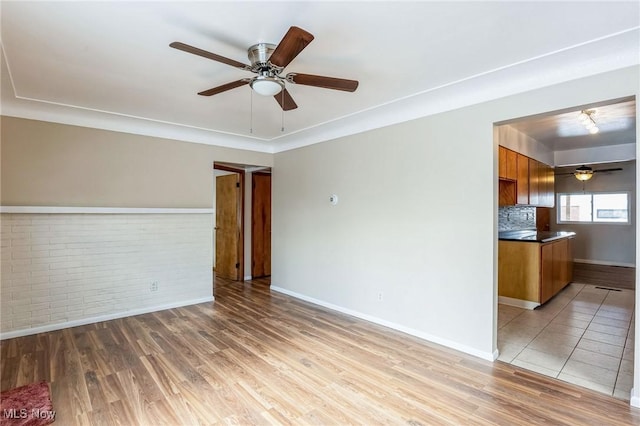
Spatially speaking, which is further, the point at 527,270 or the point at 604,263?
the point at 604,263

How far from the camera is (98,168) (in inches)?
155

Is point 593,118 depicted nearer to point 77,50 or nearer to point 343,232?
point 343,232

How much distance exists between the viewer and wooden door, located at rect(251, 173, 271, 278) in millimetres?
6289

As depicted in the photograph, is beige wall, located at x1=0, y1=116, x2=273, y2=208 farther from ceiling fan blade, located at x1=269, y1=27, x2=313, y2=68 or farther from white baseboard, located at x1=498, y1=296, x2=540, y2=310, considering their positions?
white baseboard, located at x1=498, y1=296, x2=540, y2=310

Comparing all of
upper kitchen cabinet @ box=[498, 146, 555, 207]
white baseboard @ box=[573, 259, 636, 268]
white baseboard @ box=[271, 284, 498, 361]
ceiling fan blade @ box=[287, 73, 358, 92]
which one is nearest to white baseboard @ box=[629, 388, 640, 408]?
white baseboard @ box=[271, 284, 498, 361]

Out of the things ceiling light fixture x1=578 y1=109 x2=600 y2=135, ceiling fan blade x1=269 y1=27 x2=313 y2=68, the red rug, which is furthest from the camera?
ceiling light fixture x1=578 y1=109 x2=600 y2=135

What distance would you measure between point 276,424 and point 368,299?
85.4 inches

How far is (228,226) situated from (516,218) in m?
5.60

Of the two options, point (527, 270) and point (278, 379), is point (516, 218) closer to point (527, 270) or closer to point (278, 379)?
point (527, 270)

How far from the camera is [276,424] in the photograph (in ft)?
6.75

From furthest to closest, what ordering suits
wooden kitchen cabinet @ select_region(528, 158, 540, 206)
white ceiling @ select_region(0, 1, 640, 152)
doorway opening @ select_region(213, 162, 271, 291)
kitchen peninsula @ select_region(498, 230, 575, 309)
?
doorway opening @ select_region(213, 162, 271, 291)
wooden kitchen cabinet @ select_region(528, 158, 540, 206)
kitchen peninsula @ select_region(498, 230, 575, 309)
white ceiling @ select_region(0, 1, 640, 152)

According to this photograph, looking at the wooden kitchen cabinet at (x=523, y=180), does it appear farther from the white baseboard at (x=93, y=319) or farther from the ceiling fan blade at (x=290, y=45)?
the white baseboard at (x=93, y=319)

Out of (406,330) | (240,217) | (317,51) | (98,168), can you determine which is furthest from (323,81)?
(240,217)

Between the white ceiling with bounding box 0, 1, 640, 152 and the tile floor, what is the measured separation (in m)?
2.42
